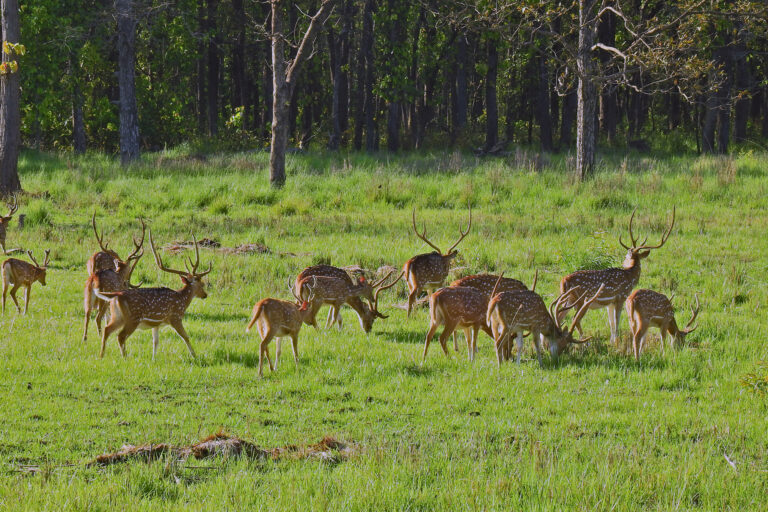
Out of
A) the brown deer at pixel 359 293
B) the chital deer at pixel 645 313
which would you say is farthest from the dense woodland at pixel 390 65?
the chital deer at pixel 645 313

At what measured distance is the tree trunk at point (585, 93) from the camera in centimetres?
2327

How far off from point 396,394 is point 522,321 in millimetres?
1717

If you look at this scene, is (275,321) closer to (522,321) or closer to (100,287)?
(522,321)

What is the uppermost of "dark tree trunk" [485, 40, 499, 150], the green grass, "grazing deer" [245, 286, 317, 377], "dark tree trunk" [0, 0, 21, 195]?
"dark tree trunk" [485, 40, 499, 150]

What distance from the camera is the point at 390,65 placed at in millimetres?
38844

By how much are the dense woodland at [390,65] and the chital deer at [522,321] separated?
517 inches

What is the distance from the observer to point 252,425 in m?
8.05

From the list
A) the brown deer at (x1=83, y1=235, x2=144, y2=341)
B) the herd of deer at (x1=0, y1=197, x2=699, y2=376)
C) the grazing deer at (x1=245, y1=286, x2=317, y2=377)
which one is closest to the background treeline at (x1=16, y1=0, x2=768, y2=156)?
the herd of deer at (x1=0, y1=197, x2=699, y2=376)

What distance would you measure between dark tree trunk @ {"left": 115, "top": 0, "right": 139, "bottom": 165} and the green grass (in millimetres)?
11911

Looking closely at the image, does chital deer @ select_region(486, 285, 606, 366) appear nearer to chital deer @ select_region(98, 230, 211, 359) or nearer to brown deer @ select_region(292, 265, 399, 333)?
brown deer @ select_region(292, 265, 399, 333)

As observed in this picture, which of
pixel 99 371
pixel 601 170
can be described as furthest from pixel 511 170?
pixel 99 371

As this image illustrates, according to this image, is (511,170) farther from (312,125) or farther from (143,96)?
(312,125)

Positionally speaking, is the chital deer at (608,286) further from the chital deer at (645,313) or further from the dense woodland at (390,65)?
the dense woodland at (390,65)

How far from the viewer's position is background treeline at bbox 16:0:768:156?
30.3m
